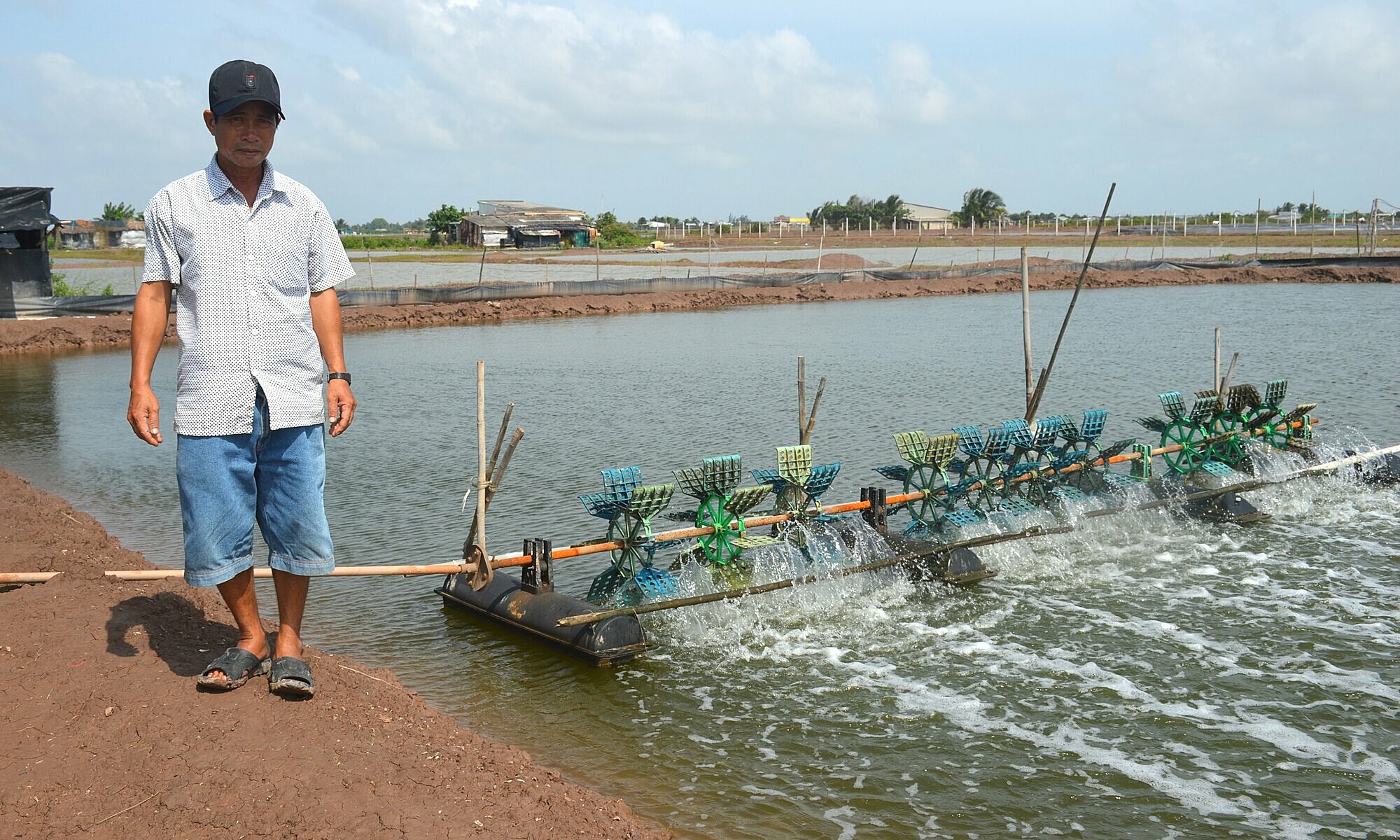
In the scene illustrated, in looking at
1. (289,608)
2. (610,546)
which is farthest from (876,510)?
(289,608)

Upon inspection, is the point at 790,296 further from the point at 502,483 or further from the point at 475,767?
the point at 475,767

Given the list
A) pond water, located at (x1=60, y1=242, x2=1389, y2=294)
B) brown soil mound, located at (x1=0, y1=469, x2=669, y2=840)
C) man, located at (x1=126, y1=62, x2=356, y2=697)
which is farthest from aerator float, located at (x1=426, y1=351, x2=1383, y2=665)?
pond water, located at (x1=60, y1=242, x2=1389, y2=294)

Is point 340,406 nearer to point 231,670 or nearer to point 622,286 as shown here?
point 231,670

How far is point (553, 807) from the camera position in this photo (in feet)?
17.2

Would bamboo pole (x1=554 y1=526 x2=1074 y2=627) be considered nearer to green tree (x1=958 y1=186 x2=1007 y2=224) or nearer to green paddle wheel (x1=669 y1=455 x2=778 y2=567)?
green paddle wheel (x1=669 y1=455 x2=778 y2=567)

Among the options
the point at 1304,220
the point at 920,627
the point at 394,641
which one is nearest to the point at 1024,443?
the point at 920,627

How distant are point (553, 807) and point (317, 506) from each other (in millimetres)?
1799

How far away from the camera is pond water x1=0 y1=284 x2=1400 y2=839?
6.73 metres

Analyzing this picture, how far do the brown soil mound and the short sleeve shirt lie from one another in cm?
137

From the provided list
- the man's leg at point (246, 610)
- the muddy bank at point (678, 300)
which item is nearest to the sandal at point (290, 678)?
the man's leg at point (246, 610)

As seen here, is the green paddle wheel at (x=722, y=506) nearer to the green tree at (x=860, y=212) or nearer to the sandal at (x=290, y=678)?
the sandal at (x=290, y=678)

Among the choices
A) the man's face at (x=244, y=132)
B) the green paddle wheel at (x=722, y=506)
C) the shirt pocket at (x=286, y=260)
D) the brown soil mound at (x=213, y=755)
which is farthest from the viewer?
the green paddle wheel at (x=722, y=506)

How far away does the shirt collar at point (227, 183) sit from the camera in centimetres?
503

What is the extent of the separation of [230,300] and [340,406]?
0.67 m
